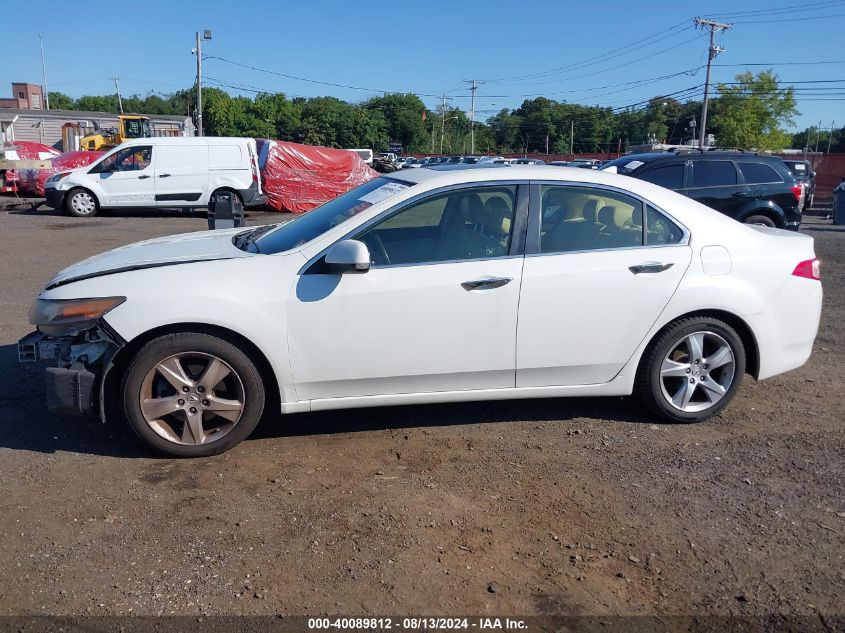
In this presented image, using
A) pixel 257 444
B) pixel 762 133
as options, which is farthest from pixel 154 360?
pixel 762 133

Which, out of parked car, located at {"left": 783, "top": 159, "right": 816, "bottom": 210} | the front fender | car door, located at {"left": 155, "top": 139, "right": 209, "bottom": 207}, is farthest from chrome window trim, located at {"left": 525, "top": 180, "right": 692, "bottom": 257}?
parked car, located at {"left": 783, "top": 159, "right": 816, "bottom": 210}

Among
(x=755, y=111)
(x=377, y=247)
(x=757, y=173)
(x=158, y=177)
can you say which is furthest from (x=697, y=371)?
(x=755, y=111)

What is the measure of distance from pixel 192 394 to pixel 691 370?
310 cm

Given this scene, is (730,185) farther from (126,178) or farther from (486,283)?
(126,178)

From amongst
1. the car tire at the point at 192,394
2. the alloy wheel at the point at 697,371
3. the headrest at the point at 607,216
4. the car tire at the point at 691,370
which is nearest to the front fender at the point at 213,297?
the car tire at the point at 192,394

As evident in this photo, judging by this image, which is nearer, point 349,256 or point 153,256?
point 349,256

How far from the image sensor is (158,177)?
1781 centimetres

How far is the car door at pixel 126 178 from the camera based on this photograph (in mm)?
17734

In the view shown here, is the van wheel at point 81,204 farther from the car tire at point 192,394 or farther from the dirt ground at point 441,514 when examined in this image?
the car tire at point 192,394

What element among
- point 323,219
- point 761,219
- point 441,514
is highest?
point 323,219

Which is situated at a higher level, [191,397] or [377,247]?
[377,247]

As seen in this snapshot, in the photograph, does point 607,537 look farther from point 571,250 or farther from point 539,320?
point 571,250

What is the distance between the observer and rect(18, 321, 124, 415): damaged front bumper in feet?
13.3

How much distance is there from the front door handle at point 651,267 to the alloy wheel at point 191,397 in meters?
2.47
